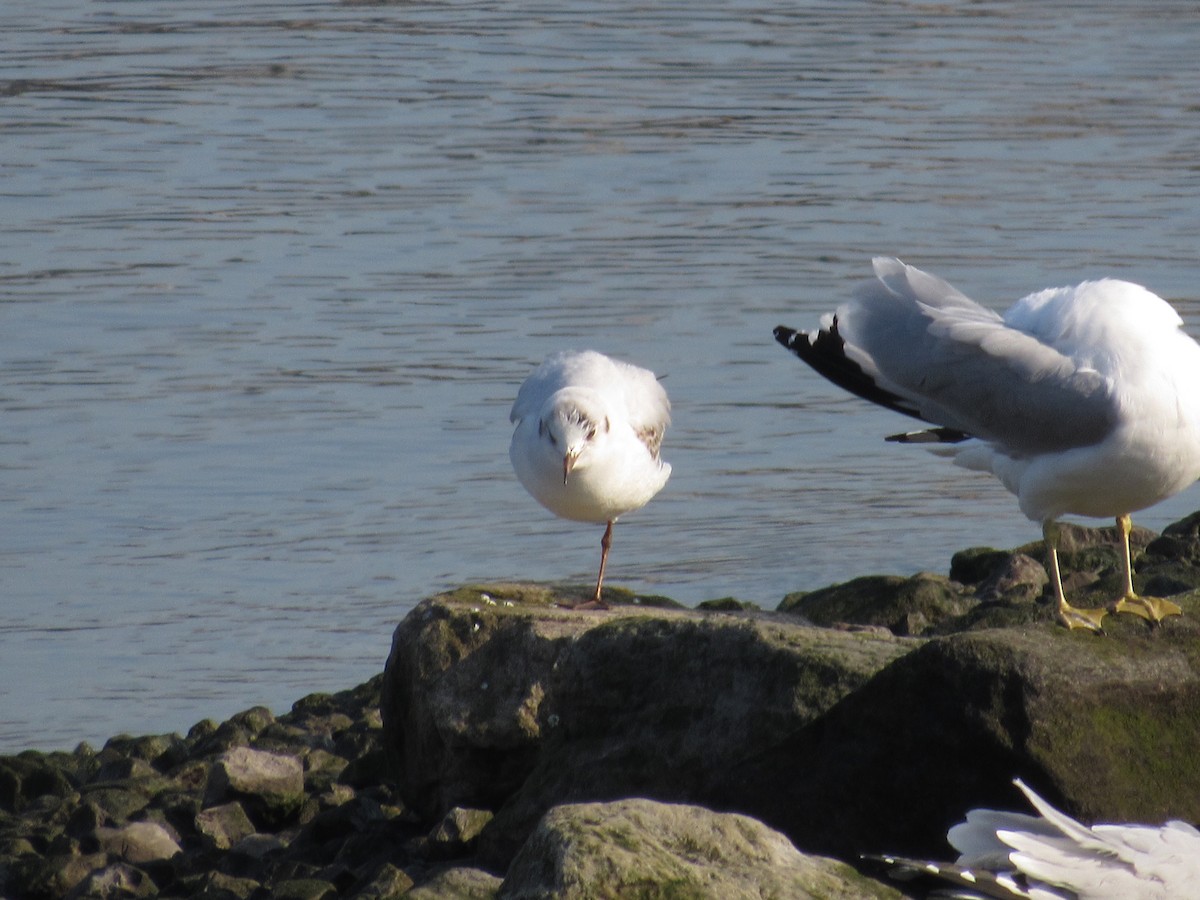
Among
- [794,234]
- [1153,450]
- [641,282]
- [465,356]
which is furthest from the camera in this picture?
[794,234]

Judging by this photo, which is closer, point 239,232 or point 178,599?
point 178,599

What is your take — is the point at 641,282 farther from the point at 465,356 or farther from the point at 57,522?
the point at 57,522

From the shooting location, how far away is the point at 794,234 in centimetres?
1509

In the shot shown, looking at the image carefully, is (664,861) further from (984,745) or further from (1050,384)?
(1050,384)

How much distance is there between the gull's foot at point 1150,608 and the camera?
5.50 m

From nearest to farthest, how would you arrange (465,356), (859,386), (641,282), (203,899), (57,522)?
(203,899)
(859,386)
(57,522)
(465,356)
(641,282)

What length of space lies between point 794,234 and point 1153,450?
931cm

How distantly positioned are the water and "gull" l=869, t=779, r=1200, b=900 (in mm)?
4569

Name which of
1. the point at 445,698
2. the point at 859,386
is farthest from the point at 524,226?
the point at 445,698

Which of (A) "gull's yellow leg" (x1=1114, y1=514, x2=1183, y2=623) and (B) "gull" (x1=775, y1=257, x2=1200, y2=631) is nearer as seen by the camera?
(A) "gull's yellow leg" (x1=1114, y1=514, x2=1183, y2=623)

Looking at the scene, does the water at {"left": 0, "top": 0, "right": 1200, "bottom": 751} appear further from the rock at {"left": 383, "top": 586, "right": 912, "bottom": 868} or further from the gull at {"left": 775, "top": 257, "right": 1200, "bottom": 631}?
the gull at {"left": 775, "top": 257, "right": 1200, "bottom": 631}

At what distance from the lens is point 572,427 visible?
7.41 meters

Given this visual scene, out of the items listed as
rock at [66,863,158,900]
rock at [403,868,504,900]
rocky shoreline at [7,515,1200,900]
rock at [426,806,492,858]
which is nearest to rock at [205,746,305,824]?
rocky shoreline at [7,515,1200,900]

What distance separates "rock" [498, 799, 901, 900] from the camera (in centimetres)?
395
